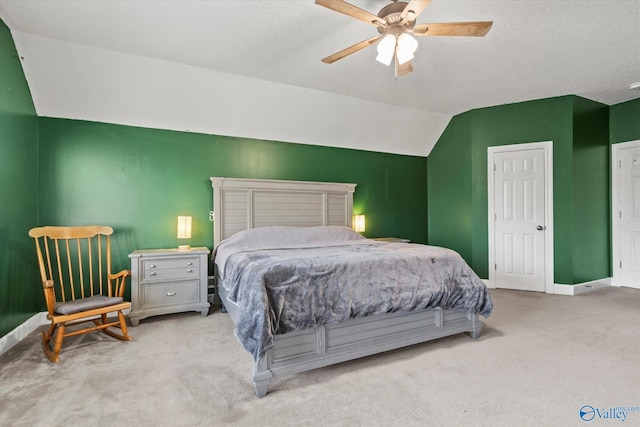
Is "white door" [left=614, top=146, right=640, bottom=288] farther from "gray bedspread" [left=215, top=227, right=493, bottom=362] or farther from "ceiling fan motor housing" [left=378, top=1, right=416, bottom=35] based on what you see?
"ceiling fan motor housing" [left=378, top=1, right=416, bottom=35]

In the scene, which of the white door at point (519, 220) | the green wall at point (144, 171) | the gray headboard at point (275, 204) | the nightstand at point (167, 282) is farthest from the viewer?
the white door at point (519, 220)

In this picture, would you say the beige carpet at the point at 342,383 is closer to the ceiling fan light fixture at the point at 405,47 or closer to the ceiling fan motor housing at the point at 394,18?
the ceiling fan light fixture at the point at 405,47

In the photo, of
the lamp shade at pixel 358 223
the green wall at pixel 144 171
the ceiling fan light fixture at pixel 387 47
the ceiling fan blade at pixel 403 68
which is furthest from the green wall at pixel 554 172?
the ceiling fan light fixture at pixel 387 47

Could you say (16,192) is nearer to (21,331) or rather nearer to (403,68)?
(21,331)

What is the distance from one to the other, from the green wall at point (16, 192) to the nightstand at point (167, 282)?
915 mm

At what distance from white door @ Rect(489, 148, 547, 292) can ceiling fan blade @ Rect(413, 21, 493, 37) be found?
3138 mm

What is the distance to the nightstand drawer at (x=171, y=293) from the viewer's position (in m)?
3.29

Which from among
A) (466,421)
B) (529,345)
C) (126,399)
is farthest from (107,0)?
(529,345)

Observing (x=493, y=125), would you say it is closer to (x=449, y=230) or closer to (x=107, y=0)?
(x=449, y=230)

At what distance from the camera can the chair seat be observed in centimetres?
249

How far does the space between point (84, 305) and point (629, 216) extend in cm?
701

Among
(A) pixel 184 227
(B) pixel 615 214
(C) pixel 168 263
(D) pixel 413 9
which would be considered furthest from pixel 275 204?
(B) pixel 615 214

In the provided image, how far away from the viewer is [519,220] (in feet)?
15.1

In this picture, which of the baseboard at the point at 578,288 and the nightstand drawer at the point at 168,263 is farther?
the baseboard at the point at 578,288
